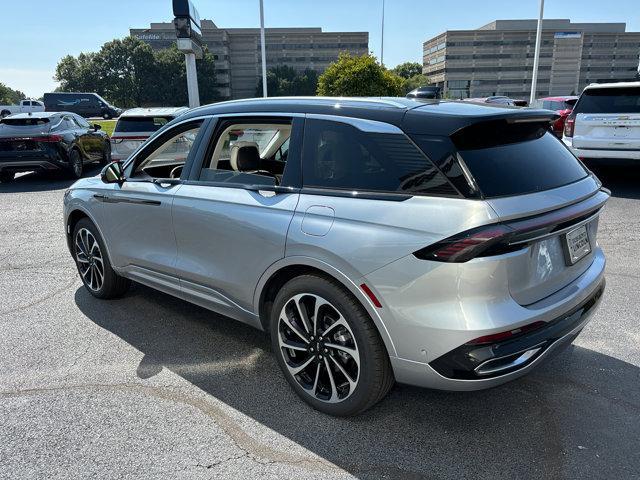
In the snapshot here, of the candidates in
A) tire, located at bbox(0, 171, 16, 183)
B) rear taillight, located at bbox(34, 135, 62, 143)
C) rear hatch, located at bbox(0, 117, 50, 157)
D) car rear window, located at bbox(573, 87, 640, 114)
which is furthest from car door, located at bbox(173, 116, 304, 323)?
tire, located at bbox(0, 171, 16, 183)

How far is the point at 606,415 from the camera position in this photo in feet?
9.00

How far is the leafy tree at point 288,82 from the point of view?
104m

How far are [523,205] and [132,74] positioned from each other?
358ft

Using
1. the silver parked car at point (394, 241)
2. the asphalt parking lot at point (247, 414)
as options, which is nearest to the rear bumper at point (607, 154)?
the asphalt parking lot at point (247, 414)

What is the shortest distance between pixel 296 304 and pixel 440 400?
105cm

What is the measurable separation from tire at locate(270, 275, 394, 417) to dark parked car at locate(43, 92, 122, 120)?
141ft

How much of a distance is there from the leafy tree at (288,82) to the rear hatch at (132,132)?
308ft

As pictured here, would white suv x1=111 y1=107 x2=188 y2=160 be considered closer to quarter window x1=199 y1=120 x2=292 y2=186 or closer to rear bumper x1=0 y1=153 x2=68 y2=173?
rear bumper x1=0 y1=153 x2=68 y2=173

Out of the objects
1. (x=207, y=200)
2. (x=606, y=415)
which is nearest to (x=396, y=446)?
(x=606, y=415)

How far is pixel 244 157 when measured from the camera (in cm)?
354

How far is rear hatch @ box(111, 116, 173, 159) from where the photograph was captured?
38.6 feet

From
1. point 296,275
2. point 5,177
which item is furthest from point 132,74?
point 296,275

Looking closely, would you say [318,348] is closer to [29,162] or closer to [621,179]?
[621,179]

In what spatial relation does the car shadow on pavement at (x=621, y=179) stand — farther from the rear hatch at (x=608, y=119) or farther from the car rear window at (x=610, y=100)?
the car rear window at (x=610, y=100)
